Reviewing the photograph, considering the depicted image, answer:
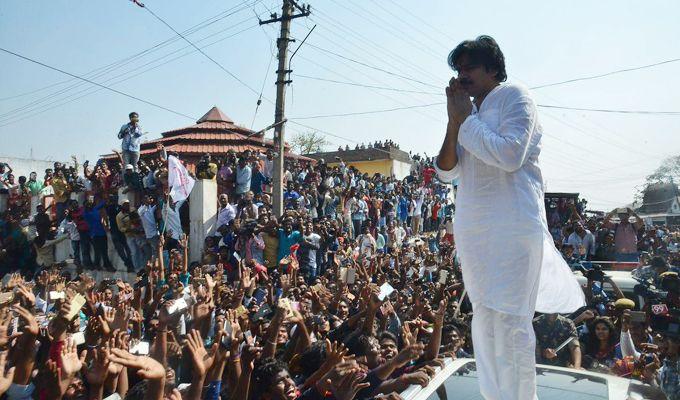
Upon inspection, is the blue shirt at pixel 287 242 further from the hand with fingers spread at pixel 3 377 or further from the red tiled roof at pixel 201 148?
the red tiled roof at pixel 201 148

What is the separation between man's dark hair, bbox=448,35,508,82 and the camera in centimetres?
232

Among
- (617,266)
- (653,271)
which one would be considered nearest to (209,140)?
(617,266)

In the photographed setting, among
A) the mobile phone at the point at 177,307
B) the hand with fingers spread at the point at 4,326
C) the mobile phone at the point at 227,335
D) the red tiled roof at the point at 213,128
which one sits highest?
the red tiled roof at the point at 213,128

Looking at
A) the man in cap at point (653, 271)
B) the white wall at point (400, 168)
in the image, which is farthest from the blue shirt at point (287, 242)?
the white wall at point (400, 168)

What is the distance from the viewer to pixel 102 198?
12.4 meters

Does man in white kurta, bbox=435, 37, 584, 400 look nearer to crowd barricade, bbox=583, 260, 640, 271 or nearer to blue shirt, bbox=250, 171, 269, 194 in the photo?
crowd barricade, bbox=583, 260, 640, 271

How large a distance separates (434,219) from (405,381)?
18961mm

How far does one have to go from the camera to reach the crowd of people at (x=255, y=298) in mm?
3570

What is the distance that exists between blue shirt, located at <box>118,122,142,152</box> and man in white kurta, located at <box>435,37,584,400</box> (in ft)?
36.4

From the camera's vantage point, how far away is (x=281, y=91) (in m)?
13.7

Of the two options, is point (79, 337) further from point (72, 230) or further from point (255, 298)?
point (72, 230)

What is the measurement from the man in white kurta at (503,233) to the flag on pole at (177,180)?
27.0ft

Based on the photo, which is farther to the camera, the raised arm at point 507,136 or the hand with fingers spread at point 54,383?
the hand with fingers spread at point 54,383

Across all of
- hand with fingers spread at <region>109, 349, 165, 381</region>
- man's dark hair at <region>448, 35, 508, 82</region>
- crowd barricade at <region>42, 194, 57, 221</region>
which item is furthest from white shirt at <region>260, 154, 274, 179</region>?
man's dark hair at <region>448, 35, 508, 82</region>
